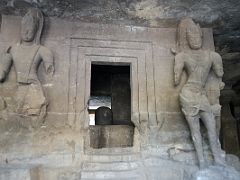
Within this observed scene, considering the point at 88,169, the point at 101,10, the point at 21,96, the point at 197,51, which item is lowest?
the point at 88,169

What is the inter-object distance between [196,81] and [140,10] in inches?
61.6

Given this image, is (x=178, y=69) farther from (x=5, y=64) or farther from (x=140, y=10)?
(x=5, y=64)

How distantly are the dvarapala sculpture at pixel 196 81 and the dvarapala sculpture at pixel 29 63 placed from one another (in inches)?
89.0

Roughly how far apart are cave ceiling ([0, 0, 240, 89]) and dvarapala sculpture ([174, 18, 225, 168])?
31cm

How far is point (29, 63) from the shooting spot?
4688 millimetres

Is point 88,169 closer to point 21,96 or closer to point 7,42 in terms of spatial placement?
point 21,96

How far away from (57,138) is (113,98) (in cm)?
339

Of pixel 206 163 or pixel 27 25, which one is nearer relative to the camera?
pixel 206 163

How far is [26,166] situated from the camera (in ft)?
13.7

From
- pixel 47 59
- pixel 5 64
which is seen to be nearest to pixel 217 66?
pixel 47 59

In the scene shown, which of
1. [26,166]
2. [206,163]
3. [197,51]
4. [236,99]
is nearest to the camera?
[26,166]

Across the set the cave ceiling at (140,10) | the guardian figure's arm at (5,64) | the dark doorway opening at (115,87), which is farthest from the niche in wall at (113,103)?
the guardian figure's arm at (5,64)

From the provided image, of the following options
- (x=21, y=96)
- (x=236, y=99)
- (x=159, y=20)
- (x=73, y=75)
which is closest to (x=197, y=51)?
(x=159, y=20)

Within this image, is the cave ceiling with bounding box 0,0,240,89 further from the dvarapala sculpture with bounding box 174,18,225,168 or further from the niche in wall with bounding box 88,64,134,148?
the niche in wall with bounding box 88,64,134,148
